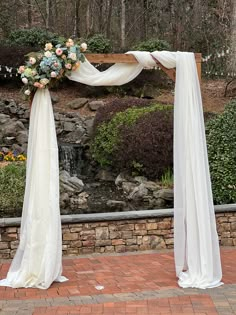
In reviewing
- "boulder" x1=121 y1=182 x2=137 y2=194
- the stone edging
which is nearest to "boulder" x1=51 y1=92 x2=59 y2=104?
"boulder" x1=121 y1=182 x2=137 y2=194

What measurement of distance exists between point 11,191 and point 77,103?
7761 millimetres

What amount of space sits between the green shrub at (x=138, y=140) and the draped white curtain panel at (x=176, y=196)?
334 centimetres

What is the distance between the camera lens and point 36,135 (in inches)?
196

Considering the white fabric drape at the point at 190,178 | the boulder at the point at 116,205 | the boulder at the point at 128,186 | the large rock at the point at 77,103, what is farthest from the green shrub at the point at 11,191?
the large rock at the point at 77,103

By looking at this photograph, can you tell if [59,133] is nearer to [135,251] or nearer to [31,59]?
[135,251]

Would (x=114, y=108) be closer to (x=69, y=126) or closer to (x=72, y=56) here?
(x=69, y=126)

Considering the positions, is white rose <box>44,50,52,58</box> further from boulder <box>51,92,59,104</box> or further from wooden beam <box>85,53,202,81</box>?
boulder <box>51,92,59,104</box>

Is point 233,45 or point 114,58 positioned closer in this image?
point 114,58

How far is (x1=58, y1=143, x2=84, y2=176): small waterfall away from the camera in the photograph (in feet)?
36.3

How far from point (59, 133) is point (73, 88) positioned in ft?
11.3

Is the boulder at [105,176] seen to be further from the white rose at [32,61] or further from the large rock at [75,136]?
the white rose at [32,61]

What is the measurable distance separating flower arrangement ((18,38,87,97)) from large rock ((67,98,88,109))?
9543mm

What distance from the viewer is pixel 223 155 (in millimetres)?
7180

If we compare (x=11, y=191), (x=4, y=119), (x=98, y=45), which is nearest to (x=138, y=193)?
(x=11, y=191)
